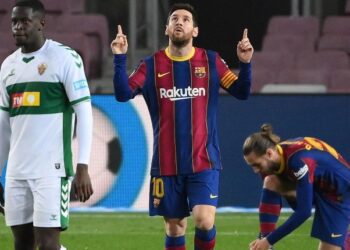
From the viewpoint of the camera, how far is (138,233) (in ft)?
35.1

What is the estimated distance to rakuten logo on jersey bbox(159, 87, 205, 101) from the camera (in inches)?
310

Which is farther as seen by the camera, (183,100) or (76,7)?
(76,7)

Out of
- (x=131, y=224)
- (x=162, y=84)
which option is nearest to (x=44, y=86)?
(x=162, y=84)

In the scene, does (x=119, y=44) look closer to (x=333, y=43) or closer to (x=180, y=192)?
(x=180, y=192)

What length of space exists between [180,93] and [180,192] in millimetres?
625

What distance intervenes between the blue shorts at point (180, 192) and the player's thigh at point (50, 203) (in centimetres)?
114

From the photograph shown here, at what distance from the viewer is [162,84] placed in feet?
25.9

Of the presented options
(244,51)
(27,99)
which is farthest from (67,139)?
(244,51)

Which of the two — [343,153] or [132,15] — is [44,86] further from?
[132,15]

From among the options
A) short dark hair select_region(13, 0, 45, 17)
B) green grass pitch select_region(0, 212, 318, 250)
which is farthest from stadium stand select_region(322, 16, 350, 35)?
short dark hair select_region(13, 0, 45, 17)

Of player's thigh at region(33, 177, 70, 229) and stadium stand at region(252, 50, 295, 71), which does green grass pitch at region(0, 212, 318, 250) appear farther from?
stadium stand at region(252, 50, 295, 71)

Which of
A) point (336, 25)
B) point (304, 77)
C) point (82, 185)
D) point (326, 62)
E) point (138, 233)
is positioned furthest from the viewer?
point (336, 25)

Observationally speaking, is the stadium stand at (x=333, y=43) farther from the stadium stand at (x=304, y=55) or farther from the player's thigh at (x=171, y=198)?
the player's thigh at (x=171, y=198)

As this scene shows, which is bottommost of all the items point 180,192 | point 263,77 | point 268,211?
point 263,77
